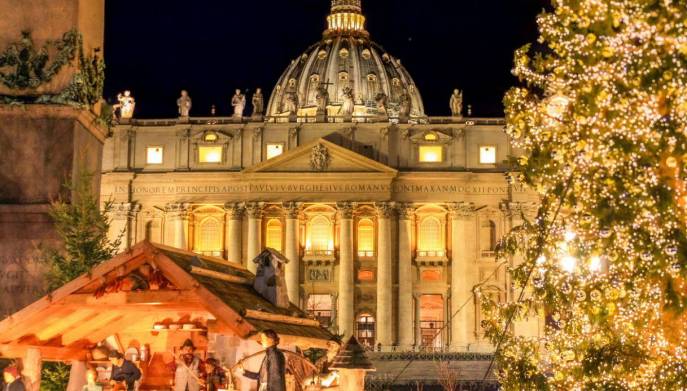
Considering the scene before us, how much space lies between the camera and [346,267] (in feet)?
249

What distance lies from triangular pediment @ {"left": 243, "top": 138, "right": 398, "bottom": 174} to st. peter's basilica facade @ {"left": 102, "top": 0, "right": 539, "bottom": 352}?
85mm

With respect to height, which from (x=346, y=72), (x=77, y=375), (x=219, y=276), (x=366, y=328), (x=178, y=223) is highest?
(x=346, y=72)

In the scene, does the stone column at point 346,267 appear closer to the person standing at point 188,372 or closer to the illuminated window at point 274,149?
the illuminated window at point 274,149

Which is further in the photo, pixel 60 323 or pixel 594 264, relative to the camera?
pixel 60 323

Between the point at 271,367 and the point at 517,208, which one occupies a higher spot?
the point at 517,208

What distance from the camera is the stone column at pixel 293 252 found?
249ft

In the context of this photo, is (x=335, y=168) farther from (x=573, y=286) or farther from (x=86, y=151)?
(x=573, y=286)

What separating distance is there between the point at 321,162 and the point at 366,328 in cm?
1080

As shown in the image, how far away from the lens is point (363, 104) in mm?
112500

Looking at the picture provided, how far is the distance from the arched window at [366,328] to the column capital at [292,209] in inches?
304

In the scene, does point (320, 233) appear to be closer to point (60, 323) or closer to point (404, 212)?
point (404, 212)

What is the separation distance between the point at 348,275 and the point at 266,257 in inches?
2371

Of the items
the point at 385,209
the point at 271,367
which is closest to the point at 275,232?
the point at 385,209

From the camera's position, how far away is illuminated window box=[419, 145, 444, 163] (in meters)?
77.9
